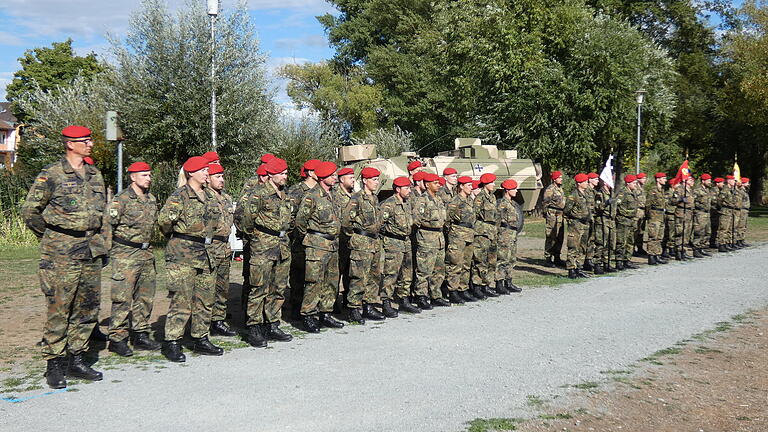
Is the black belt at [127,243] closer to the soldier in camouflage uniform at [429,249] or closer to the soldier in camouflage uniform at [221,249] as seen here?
the soldier in camouflage uniform at [221,249]

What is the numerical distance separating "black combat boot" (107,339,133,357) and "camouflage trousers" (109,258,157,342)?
4 centimetres

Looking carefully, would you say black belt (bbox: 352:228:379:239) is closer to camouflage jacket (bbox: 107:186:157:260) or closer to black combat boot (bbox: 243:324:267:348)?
black combat boot (bbox: 243:324:267:348)

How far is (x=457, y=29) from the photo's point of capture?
27.9m

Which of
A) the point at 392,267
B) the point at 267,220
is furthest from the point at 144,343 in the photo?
the point at 392,267

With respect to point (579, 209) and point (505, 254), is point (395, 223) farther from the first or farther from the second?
point (579, 209)

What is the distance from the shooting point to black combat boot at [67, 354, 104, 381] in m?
6.11

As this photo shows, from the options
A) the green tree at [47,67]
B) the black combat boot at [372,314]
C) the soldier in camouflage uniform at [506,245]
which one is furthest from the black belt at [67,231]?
the green tree at [47,67]

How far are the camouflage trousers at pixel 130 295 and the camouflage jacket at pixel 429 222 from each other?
3.68m

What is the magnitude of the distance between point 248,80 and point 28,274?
772 cm

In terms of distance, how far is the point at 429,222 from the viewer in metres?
9.53

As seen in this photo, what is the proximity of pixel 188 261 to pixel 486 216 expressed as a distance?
5.28 metres

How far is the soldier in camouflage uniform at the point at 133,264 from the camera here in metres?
7.20

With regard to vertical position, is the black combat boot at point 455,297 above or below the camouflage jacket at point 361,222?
below

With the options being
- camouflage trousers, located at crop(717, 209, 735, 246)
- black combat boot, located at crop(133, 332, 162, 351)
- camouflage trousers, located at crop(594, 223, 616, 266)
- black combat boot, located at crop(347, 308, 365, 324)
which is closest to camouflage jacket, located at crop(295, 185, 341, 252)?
black combat boot, located at crop(347, 308, 365, 324)
